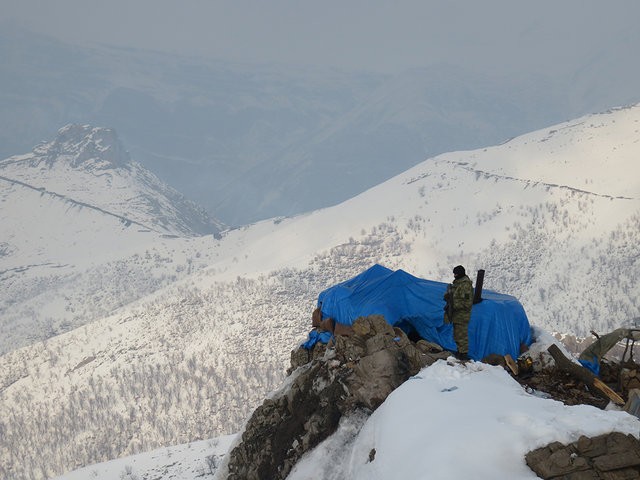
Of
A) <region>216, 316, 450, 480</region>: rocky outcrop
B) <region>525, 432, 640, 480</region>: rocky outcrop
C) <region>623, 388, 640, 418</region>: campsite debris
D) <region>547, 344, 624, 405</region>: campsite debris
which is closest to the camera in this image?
<region>525, 432, 640, 480</region>: rocky outcrop

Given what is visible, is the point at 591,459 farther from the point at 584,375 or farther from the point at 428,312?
the point at 428,312

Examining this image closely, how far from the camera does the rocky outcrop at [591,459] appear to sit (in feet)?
35.6

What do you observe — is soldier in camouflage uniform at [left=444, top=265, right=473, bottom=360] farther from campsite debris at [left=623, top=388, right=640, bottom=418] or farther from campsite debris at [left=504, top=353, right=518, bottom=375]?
campsite debris at [left=623, top=388, right=640, bottom=418]

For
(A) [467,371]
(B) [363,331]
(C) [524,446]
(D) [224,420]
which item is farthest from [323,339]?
(D) [224,420]

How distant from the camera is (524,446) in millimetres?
11398

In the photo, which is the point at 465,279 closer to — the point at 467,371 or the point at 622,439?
the point at 467,371

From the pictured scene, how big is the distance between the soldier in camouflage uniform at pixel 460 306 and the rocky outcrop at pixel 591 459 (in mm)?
7812

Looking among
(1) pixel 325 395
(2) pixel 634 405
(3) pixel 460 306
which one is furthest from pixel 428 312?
(2) pixel 634 405

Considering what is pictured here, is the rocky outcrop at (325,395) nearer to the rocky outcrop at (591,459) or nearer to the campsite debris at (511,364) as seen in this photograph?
the campsite debris at (511,364)

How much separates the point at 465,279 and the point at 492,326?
3.60m

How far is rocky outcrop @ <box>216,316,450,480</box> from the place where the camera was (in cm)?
1684

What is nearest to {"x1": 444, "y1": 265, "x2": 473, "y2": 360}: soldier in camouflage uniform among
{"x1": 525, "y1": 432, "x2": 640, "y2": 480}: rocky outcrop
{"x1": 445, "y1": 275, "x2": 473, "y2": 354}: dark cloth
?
{"x1": 445, "y1": 275, "x2": 473, "y2": 354}: dark cloth

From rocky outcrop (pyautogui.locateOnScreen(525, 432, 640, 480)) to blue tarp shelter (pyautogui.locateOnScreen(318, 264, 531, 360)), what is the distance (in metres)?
9.82

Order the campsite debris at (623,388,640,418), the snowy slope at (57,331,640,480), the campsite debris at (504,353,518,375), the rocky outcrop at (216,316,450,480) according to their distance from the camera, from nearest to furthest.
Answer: the snowy slope at (57,331,640,480) < the campsite debris at (623,388,640,418) < the rocky outcrop at (216,316,450,480) < the campsite debris at (504,353,518,375)
